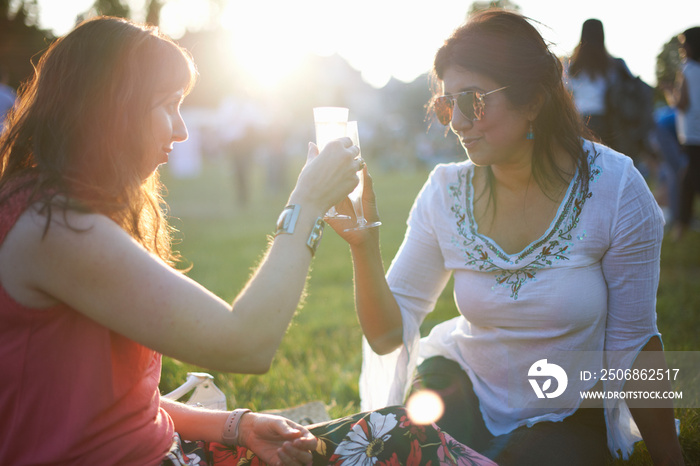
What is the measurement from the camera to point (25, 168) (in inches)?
58.0

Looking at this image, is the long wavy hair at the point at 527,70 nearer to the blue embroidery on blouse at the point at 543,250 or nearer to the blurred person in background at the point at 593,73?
the blue embroidery on blouse at the point at 543,250

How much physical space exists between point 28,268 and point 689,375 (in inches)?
137

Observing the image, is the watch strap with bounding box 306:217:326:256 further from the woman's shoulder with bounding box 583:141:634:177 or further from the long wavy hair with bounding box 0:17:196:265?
the woman's shoulder with bounding box 583:141:634:177

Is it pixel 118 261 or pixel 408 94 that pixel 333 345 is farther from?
pixel 408 94

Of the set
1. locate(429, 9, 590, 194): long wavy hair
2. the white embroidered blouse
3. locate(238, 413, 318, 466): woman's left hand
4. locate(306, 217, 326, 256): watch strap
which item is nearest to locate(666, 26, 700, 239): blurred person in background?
locate(429, 9, 590, 194): long wavy hair

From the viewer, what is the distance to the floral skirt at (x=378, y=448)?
171 centimetres

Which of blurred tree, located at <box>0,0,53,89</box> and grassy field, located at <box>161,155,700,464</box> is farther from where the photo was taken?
blurred tree, located at <box>0,0,53,89</box>

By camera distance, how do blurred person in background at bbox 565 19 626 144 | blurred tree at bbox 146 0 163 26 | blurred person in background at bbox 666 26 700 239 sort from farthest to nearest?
1. blurred tree at bbox 146 0 163 26
2. blurred person in background at bbox 666 26 700 239
3. blurred person in background at bbox 565 19 626 144

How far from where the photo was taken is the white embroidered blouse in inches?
84.6

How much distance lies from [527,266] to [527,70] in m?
0.78

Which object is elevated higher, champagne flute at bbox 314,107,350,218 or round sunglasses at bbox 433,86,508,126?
round sunglasses at bbox 433,86,508,126

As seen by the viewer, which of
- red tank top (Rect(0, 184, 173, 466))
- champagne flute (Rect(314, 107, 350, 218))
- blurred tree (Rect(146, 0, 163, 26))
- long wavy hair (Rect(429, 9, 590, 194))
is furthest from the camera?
blurred tree (Rect(146, 0, 163, 26))

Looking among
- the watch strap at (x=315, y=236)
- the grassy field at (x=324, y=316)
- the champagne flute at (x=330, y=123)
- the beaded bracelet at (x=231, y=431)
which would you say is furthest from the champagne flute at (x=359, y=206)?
the grassy field at (x=324, y=316)

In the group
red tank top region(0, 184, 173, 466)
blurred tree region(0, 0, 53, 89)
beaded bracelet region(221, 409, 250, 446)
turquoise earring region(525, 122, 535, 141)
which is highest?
blurred tree region(0, 0, 53, 89)
